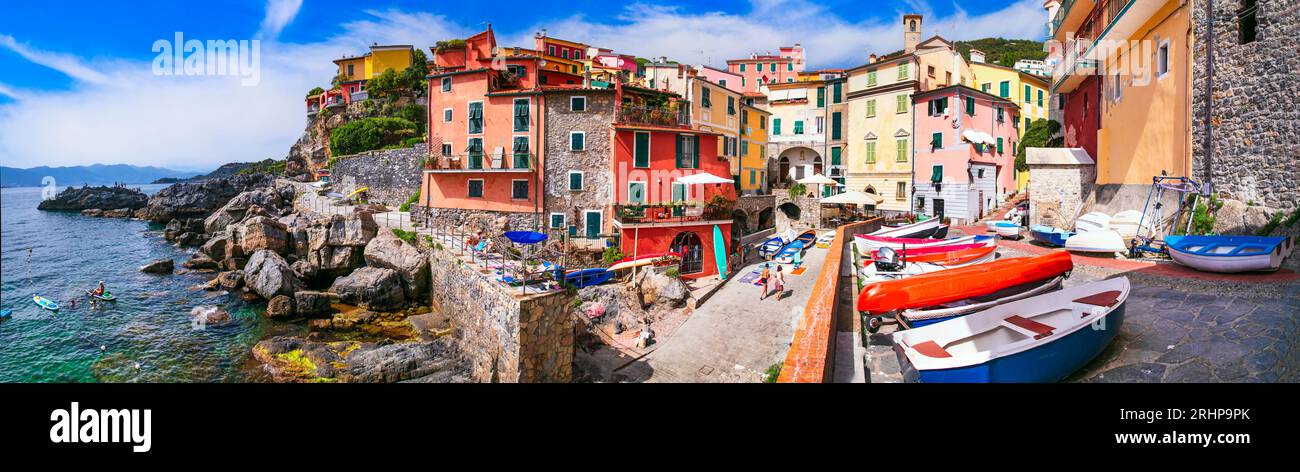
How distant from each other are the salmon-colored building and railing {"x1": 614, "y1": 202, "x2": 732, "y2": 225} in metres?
5.53

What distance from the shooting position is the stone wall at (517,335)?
1203 cm

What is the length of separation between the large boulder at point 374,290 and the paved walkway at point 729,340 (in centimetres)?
1221

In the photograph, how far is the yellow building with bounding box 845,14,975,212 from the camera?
34.2m

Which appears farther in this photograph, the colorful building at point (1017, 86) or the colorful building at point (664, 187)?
the colorful building at point (1017, 86)

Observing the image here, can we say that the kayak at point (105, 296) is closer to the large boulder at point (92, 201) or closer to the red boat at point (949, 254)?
the red boat at point (949, 254)

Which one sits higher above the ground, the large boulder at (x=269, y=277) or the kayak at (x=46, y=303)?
the large boulder at (x=269, y=277)

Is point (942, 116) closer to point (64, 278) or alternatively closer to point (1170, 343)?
point (1170, 343)

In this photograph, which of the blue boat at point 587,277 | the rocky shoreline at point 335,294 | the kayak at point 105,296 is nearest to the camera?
the rocky shoreline at point 335,294

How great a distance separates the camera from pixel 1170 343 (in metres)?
6.52

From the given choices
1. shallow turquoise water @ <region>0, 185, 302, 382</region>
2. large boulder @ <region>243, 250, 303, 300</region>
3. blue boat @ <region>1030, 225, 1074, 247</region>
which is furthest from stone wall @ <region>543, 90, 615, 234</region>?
blue boat @ <region>1030, 225, 1074, 247</region>

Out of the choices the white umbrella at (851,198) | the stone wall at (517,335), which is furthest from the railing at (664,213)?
the stone wall at (517,335)

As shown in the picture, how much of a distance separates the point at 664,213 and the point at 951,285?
15.2 m
